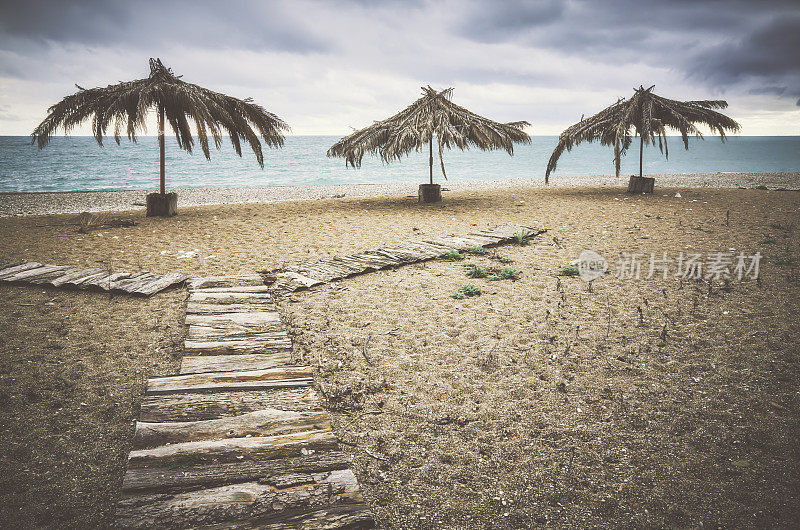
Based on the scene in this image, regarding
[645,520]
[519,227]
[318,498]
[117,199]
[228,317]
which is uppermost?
[117,199]

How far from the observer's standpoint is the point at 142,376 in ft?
9.82

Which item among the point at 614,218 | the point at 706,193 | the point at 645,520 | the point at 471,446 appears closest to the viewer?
the point at 645,520

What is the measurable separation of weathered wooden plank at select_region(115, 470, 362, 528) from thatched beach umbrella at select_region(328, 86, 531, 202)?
9.75 metres

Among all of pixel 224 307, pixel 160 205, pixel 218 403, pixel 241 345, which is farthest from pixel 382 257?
pixel 160 205

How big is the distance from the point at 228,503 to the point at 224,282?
11.3 feet

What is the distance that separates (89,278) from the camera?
4730mm

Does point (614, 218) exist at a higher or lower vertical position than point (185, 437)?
higher

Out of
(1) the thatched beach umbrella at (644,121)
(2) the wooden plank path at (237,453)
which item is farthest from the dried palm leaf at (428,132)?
(2) the wooden plank path at (237,453)

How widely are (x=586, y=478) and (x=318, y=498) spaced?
4.69 feet

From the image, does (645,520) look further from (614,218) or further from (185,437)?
(614,218)

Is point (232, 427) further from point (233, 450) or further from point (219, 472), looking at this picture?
point (219, 472)

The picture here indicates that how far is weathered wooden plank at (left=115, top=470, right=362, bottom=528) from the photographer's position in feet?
5.26

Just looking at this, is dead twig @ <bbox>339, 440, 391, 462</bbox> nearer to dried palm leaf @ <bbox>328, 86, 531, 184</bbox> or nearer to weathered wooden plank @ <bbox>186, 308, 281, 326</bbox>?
weathered wooden plank @ <bbox>186, 308, 281, 326</bbox>

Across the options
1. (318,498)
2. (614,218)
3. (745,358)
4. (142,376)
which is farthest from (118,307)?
(614,218)
